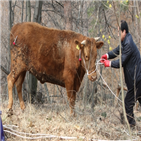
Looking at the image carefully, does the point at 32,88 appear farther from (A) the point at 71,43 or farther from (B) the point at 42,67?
(A) the point at 71,43

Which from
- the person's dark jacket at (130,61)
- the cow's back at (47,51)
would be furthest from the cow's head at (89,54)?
the person's dark jacket at (130,61)

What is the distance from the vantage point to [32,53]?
6.06m

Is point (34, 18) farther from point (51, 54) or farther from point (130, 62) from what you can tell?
point (130, 62)

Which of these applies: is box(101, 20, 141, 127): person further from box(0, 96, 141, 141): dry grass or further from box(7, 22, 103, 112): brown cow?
box(7, 22, 103, 112): brown cow

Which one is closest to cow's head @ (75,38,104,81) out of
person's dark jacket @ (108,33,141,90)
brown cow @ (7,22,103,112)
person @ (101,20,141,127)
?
brown cow @ (7,22,103,112)

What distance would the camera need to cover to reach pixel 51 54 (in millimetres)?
5965

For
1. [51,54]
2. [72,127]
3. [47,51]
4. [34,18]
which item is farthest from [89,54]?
[34,18]

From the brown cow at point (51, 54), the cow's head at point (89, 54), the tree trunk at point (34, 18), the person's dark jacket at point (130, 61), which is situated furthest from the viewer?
the tree trunk at point (34, 18)

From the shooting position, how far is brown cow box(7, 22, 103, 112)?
18.9 feet

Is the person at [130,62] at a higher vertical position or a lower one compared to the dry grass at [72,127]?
higher

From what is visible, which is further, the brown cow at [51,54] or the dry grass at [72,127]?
the brown cow at [51,54]

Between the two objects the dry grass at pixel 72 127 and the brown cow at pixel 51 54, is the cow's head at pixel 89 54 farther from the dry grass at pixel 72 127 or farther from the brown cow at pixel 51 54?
the dry grass at pixel 72 127

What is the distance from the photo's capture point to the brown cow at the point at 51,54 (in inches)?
227

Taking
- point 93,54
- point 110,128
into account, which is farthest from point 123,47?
point 110,128
